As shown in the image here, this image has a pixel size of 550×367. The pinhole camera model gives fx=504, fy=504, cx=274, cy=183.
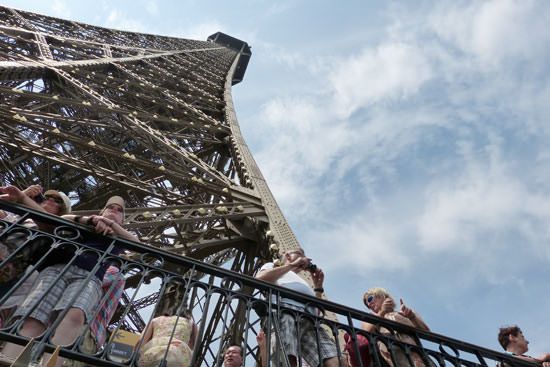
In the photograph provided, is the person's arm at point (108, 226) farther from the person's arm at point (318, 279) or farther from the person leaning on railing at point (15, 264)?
the person's arm at point (318, 279)

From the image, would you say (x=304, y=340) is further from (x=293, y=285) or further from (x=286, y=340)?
(x=293, y=285)

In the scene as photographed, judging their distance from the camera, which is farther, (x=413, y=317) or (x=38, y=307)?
(x=413, y=317)

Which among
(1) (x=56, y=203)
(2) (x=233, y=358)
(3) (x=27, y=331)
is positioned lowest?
(3) (x=27, y=331)

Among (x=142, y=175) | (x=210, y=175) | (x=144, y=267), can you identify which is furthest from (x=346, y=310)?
(x=142, y=175)

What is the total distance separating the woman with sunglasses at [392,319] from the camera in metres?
3.16

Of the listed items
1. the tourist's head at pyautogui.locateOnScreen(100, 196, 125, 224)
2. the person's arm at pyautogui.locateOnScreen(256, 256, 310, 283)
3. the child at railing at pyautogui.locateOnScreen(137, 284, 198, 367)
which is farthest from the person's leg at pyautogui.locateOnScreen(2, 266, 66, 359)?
the person's arm at pyautogui.locateOnScreen(256, 256, 310, 283)

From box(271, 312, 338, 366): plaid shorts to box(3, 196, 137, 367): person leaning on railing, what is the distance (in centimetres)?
105

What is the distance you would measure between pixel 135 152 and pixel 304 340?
9364mm

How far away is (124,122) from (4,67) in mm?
2348

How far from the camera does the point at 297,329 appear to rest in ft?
9.40

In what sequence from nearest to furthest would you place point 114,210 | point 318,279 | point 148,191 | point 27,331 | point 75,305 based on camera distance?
point 27,331 → point 75,305 → point 114,210 → point 318,279 → point 148,191

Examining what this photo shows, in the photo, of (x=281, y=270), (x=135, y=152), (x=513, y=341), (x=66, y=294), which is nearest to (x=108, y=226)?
(x=66, y=294)

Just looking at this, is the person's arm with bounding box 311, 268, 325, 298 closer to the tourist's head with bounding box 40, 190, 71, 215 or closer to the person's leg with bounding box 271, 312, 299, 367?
the person's leg with bounding box 271, 312, 299, 367

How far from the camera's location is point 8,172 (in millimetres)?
8242
